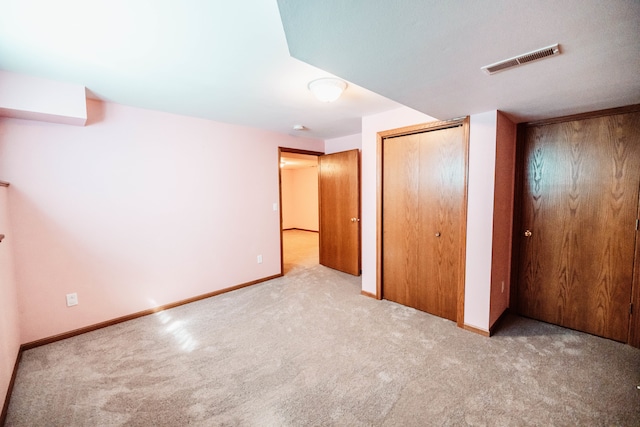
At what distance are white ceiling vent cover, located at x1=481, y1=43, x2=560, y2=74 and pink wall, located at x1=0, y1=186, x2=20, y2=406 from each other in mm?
3361

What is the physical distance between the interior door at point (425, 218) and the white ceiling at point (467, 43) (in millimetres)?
815

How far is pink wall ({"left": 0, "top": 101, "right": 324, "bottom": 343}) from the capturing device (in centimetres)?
225

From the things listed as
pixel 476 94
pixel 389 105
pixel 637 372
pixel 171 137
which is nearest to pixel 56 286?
pixel 171 137

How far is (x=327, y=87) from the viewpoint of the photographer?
80.9 inches

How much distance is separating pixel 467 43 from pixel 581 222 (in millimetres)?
2290

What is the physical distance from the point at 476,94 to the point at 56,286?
12.7ft

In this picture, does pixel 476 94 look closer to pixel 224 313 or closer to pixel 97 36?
pixel 97 36

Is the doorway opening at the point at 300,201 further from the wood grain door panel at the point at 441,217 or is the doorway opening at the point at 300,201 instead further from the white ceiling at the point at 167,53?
the white ceiling at the point at 167,53

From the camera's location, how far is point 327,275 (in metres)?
4.09

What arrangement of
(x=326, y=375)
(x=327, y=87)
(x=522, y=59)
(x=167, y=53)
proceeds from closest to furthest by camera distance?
(x=522, y=59)
(x=167, y=53)
(x=326, y=375)
(x=327, y=87)

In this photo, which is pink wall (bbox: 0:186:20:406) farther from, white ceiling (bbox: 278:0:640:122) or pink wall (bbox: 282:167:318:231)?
pink wall (bbox: 282:167:318:231)

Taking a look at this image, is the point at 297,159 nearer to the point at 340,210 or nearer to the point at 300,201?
the point at 300,201

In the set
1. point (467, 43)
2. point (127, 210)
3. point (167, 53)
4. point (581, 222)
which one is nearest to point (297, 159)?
point (127, 210)

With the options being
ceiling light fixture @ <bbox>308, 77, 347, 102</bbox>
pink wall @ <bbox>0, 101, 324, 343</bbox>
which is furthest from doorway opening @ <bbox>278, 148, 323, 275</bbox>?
ceiling light fixture @ <bbox>308, 77, 347, 102</bbox>
